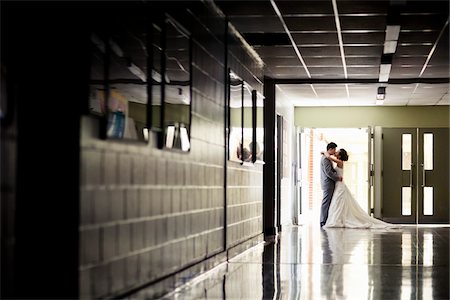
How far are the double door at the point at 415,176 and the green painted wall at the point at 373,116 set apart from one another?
0.61 feet

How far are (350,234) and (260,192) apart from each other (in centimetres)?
203

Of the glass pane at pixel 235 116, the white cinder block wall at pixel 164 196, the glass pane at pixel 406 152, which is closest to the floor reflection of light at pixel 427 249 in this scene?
the white cinder block wall at pixel 164 196

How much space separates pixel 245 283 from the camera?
19.8ft

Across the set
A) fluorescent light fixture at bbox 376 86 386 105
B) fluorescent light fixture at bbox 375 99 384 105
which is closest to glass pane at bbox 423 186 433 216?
fluorescent light fixture at bbox 375 99 384 105

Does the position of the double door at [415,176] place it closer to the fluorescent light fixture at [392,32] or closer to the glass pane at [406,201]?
the glass pane at [406,201]

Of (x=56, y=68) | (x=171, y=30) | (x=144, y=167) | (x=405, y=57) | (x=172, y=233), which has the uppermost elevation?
(x=405, y=57)

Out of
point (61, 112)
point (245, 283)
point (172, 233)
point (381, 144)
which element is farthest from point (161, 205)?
point (381, 144)

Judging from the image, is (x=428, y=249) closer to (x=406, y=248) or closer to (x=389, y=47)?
(x=406, y=248)

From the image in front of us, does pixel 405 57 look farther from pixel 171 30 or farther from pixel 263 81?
pixel 171 30

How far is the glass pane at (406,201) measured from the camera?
1744cm

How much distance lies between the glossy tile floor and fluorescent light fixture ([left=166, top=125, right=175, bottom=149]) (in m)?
1.08

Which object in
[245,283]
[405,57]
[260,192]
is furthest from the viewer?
[260,192]

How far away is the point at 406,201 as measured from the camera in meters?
17.5

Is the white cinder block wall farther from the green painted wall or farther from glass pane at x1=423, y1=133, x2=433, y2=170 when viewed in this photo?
glass pane at x1=423, y1=133, x2=433, y2=170
